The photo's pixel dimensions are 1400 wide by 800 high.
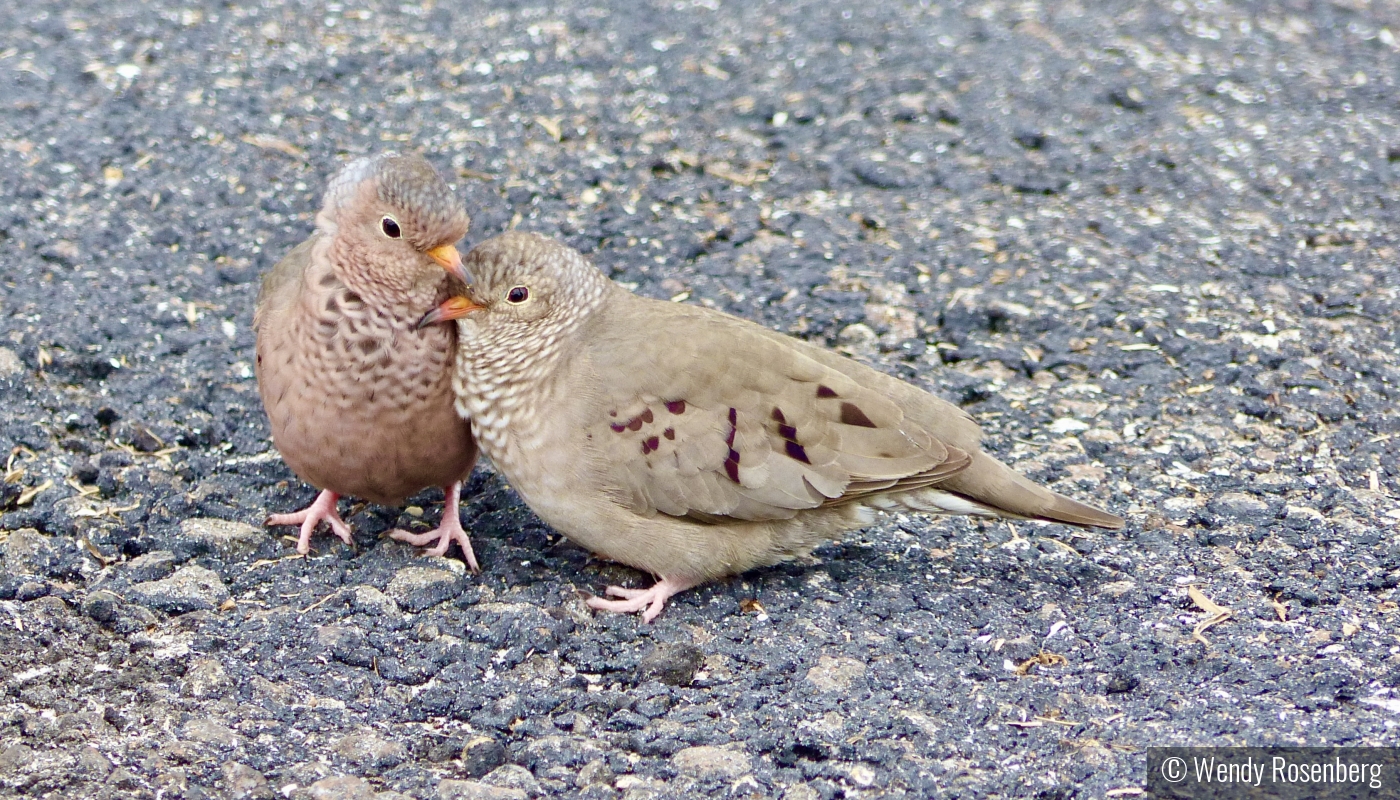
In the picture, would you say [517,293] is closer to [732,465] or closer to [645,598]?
[732,465]

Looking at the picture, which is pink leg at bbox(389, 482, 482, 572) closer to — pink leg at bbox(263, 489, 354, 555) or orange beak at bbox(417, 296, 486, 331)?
pink leg at bbox(263, 489, 354, 555)

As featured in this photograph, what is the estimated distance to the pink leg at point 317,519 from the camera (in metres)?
4.20

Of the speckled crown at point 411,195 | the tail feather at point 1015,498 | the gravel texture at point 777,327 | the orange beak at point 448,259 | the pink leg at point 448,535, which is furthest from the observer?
the pink leg at point 448,535

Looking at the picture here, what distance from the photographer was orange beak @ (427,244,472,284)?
3.91 meters

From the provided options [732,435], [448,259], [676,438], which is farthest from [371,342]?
[732,435]

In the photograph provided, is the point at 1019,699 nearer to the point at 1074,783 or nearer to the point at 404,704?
the point at 1074,783

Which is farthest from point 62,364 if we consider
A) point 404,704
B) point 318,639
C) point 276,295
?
point 404,704

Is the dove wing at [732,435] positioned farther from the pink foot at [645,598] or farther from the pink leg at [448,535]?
the pink leg at [448,535]

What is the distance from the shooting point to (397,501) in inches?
167

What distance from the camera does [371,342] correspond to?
153 inches

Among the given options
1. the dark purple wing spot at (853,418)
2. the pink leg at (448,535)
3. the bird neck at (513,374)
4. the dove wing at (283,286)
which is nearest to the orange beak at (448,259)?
→ the bird neck at (513,374)

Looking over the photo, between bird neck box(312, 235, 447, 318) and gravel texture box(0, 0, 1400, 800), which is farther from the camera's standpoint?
bird neck box(312, 235, 447, 318)

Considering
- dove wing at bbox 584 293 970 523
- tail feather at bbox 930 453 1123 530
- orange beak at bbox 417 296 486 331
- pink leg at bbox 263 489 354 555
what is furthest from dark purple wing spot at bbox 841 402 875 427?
pink leg at bbox 263 489 354 555

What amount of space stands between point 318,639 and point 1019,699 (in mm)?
1875
